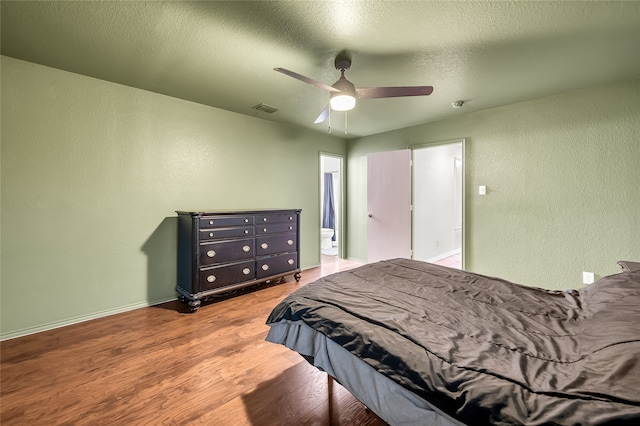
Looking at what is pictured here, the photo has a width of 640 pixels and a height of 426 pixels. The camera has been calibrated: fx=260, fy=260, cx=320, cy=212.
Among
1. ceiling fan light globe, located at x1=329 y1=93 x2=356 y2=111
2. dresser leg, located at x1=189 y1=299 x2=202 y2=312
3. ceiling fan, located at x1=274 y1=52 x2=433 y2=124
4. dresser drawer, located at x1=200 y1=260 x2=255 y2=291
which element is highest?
ceiling fan, located at x1=274 y1=52 x2=433 y2=124

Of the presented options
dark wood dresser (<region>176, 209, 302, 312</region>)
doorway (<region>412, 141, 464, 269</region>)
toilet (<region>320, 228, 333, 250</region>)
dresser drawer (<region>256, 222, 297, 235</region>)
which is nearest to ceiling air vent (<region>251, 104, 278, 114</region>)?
dark wood dresser (<region>176, 209, 302, 312</region>)

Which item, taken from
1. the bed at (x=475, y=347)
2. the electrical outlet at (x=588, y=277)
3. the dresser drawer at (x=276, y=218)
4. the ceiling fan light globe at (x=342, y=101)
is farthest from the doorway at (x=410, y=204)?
the bed at (x=475, y=347)

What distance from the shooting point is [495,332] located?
1097mm

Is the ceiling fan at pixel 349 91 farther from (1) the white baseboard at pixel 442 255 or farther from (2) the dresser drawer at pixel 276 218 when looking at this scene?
(1) the white baseboard at pixel 442 255

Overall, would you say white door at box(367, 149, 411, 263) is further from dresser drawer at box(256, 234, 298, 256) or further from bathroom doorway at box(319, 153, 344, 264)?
bathroom doorway at box(319, 153, 344, 264)

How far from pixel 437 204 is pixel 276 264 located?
3434 mm

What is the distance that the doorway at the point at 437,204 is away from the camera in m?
4.50

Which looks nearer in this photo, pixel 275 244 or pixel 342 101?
pixel 342 101

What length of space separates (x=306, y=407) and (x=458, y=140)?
3680 millimetres

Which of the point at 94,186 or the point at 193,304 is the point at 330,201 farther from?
the point at 94,186

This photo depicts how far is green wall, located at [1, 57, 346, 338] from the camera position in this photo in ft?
7.39

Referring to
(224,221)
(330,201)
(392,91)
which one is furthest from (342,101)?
(330,201)

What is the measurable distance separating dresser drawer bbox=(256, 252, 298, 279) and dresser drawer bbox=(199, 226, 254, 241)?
406 mm

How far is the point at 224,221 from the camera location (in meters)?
3.00
